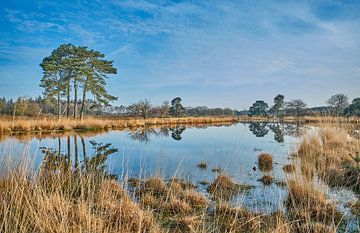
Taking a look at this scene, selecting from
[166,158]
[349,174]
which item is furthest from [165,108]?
[349,174]

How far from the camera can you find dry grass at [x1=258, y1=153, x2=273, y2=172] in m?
6.65

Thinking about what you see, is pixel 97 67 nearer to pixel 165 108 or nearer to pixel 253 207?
pixel 165 108

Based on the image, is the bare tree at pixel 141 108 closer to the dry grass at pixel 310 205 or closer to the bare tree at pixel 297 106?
the dry grass at pixel 310 205

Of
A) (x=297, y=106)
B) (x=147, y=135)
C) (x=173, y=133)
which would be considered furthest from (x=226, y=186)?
(x=297, y=106)

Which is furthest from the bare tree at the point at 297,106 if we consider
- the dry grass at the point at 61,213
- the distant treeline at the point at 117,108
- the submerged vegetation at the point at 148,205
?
the dry grass at the point at 61,213

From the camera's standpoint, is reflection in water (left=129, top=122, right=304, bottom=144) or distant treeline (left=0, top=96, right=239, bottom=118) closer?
distant treeline (left=0, top=96, right=239, bottom=118)

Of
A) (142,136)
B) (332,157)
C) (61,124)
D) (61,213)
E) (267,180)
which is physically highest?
(61,124)

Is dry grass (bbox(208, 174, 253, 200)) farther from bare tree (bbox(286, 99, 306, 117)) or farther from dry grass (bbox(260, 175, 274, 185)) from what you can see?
bare tree (bbox(286, 99, 306, 117))

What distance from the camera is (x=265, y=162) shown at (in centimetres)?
712

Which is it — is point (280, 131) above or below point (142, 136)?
above

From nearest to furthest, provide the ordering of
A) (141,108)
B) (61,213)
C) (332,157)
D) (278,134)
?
1. (61,213)
2. (332,157)
3. (278,134)
4. (141,108)

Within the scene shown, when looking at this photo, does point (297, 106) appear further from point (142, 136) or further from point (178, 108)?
point (142, 136)

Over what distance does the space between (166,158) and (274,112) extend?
69.1 meters

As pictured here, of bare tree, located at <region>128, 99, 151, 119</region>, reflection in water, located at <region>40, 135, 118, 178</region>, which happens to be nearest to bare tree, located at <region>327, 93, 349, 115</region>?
reflection in water, located at <region>40, 135, 118, 178</region>
